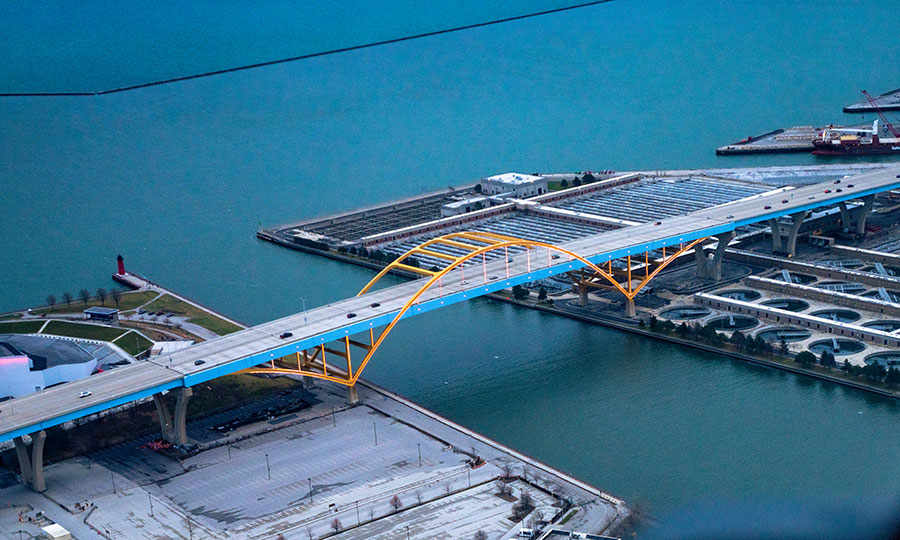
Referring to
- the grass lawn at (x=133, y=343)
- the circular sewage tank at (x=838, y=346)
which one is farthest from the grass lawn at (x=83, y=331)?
the circular sewage tank at (x=838, y=346)

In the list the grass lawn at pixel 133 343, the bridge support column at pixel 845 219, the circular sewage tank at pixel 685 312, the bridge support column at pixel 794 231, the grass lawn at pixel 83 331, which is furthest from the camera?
the bridge support column at pixel 845 219

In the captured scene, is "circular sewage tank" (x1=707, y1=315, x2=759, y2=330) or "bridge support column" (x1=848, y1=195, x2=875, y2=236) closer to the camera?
"circular sewage tank" (x1=707, y1=315, x2=759, y2=330)

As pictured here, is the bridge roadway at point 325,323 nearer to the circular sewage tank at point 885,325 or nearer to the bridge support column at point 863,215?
the bridge support column at point 863,215

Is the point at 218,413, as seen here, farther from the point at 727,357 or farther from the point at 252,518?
the point at 727,357

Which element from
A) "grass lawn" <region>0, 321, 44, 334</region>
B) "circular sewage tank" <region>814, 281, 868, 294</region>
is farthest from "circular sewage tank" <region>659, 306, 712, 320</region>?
"grass lawn" <region>0, 321, 44, 334</region>

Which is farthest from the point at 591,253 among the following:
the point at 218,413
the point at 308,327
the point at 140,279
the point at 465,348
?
the point at 140,279

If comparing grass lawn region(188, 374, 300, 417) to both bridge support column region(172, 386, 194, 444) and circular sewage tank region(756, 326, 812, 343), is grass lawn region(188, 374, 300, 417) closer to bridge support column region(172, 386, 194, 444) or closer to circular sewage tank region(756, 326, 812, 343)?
bridge support column region(172, 386, 194, 444)

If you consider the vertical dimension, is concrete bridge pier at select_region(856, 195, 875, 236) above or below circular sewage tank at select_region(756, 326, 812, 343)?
above
